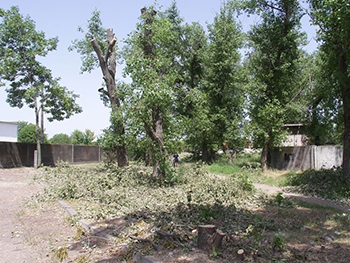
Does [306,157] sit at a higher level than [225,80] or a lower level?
lower

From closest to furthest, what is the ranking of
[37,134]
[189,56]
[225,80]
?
[37,134] < [225,80] < [189,56]

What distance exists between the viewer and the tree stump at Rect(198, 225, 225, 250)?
5.47 m

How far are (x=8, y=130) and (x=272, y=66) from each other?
40670mm

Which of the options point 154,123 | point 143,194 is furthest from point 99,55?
point 143,194

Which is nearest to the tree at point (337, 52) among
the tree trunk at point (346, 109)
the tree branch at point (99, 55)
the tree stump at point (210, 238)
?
the tree trunk at point (346, 109)

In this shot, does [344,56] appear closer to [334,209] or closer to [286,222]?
[334,209]

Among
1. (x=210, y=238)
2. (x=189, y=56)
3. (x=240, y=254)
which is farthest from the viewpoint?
(x=189, y=56)

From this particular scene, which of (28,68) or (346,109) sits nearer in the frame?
(346,109)

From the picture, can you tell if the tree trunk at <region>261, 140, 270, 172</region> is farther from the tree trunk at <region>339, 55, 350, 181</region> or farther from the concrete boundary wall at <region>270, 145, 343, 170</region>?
the tree trunk at <region>339, 55, 350, 181</region>

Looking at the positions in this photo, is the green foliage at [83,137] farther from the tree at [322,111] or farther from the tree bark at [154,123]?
the tree bark at [154,123]

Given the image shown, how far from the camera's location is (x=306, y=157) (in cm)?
1989

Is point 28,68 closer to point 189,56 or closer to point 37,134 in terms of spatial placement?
point 37,134

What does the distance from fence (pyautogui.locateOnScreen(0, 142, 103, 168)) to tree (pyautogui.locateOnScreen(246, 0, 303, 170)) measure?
1421 cm

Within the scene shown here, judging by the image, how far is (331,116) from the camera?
17516 millimetres
